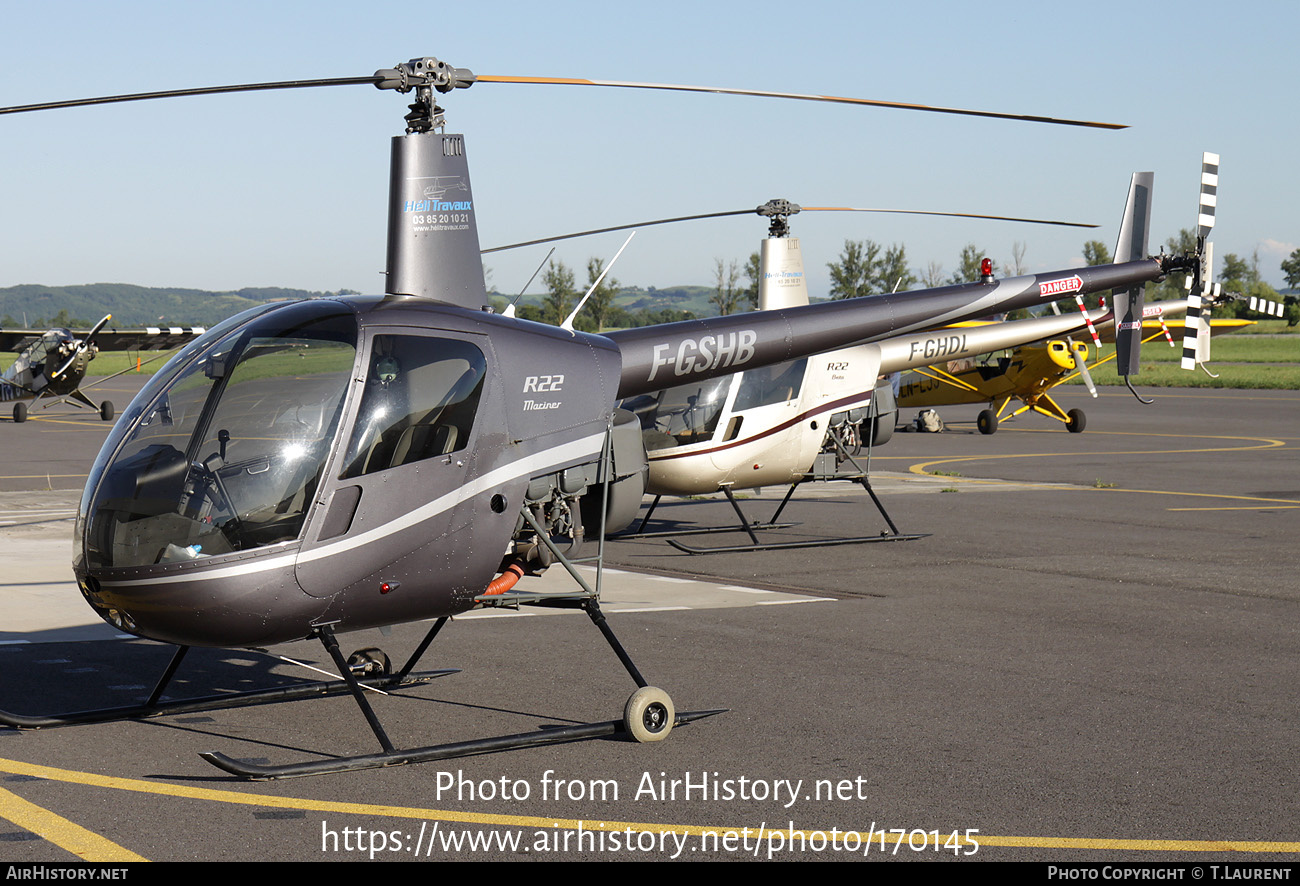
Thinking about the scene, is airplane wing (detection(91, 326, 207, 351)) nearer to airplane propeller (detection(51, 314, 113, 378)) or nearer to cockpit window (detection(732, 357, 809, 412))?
airplane propeller (detection(51, 314, 113, 378))

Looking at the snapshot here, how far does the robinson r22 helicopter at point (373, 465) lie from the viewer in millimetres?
5836

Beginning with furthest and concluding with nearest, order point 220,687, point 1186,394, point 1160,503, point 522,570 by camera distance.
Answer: point 1186,394, point 1160,503, point 220,687, point 522,570

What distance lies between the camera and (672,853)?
488cm

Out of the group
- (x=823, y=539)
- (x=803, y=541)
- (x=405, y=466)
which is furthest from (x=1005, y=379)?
(x=405, y=466)

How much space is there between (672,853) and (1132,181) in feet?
41.8

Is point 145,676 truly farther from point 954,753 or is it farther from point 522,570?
point 954,753

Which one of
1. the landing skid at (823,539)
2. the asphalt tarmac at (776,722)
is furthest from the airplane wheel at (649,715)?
the landing skid at (823,539)

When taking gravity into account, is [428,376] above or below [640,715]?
above

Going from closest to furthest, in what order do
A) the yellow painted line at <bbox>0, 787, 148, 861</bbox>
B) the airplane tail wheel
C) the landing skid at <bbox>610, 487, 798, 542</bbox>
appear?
the yellow painted line at <bbox>0, 787, 148, 861</bbox>, the airplane tail wheel, the landing skid at <bbox>610, 487, 798, 542</bbox>

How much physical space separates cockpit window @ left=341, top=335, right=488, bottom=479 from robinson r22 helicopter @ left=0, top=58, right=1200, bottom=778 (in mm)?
11

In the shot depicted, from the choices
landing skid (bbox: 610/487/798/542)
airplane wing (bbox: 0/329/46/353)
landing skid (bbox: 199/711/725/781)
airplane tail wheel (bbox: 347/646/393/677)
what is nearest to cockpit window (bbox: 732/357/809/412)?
landing skid (bbox: 610/487/798/542)

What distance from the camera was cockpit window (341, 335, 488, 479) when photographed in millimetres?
6145

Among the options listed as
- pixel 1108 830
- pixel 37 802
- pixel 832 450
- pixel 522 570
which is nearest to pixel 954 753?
pixel 1108 830

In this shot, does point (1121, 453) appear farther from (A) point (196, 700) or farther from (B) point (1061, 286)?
(A) point (196, 700)
